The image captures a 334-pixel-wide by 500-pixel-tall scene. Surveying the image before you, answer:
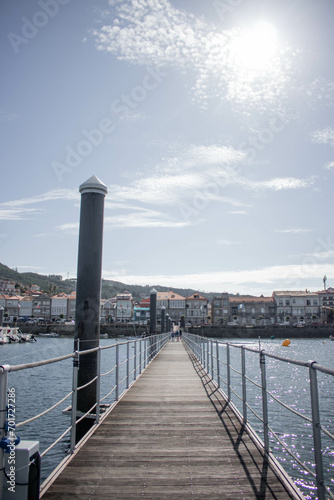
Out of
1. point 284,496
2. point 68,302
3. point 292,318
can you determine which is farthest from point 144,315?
point 284,496

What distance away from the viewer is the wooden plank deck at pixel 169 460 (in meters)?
3.21

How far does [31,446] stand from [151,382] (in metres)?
6.88

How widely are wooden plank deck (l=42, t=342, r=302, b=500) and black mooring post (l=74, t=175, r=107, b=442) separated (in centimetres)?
83

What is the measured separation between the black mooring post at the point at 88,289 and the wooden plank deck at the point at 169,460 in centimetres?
83

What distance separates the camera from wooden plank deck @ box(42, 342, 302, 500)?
3207 mm

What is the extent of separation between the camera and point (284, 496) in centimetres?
311

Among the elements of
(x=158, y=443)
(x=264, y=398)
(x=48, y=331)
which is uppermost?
(x=264, y=398)

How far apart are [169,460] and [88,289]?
368cm

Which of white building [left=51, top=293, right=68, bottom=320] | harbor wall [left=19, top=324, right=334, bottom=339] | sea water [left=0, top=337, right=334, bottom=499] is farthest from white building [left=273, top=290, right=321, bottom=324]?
sea water [left=0, top=337, right=334, bottom=499]

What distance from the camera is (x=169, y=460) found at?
3.91 meters

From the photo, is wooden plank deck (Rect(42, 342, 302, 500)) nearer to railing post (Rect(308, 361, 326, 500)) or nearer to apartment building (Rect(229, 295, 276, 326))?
railing post (Rect(308, 361, 326, 500))

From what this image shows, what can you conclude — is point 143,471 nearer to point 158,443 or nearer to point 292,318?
point 158,443

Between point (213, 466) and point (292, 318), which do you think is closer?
point (213, 466)

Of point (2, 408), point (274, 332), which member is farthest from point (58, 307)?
point (2, 408)
